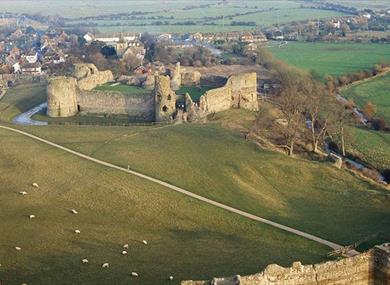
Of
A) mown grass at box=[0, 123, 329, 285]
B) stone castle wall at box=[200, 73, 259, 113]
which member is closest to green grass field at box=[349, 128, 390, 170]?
stone castle wall at box=[200, 73, 259, 113]

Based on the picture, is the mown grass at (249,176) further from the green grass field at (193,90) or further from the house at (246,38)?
the house at (246,38)

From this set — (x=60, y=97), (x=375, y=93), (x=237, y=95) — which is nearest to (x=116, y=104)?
(x=60, y=97)

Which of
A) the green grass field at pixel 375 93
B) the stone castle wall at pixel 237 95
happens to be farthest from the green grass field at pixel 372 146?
the stone castle wall at pixel 237 95

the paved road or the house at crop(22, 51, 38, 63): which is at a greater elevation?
the paved road

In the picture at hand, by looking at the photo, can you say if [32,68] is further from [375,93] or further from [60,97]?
[375,93]

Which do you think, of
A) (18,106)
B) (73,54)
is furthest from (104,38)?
(18,106)

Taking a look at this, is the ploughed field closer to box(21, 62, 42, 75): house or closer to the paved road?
the paved road
